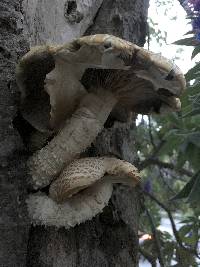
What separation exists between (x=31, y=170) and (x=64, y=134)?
0.52 ft

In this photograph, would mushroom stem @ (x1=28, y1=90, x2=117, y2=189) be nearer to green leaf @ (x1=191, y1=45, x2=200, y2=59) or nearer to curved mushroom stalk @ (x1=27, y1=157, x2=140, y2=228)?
curved mushroom stalk @ (x1=27, y1=157, x2=140, y2=228)

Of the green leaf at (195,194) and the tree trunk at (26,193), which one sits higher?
the tree trunk at (26,193)

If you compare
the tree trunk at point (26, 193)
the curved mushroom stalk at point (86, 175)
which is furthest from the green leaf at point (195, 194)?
the curved mushroom stalk at point (86, 175)

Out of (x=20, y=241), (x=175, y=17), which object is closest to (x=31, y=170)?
(x=20, y=241)

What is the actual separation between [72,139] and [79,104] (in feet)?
0.46

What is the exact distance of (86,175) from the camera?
1.36 meters

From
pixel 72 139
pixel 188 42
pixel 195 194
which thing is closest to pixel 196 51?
pixel 188 42

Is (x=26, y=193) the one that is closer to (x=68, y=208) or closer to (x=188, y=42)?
(x=68, y=208)

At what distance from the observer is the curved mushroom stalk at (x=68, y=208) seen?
1387 mm

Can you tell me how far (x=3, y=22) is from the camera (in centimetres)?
159

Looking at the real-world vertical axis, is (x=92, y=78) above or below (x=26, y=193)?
above

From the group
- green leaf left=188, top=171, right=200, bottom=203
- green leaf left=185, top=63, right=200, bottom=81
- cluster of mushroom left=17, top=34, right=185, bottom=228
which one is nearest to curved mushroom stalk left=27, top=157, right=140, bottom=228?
cluster of mushroom left=17, top=34, right=185, bottom=228

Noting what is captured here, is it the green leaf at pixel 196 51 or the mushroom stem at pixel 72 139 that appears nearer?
the mushroom stem at pixel 72 139

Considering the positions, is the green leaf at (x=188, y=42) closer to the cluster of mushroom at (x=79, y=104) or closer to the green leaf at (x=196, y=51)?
the green leaf at (x=196, y=51)
